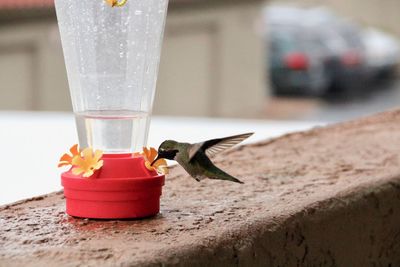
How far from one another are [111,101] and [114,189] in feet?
0.33

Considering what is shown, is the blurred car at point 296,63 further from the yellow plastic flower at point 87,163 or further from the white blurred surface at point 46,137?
the yellow plastic flower at point 87,163

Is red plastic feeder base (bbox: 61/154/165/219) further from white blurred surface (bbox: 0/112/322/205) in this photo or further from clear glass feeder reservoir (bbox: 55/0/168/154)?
white blurred surface (bbox: 0/112/322/205)

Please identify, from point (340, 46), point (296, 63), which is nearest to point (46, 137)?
point (296, 63)

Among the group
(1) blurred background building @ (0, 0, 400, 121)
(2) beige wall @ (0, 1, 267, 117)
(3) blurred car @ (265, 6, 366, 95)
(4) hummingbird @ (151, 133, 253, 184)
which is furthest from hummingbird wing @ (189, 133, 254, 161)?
(3) blurred car @ (265, 6, 366, 95)

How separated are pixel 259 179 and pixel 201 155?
250mm

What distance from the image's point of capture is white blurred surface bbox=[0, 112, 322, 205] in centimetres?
165

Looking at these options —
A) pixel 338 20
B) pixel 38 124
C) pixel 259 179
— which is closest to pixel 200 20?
pixel 338 20

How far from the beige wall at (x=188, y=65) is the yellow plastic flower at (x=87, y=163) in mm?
6230

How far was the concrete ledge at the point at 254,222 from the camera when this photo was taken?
2.31 feet

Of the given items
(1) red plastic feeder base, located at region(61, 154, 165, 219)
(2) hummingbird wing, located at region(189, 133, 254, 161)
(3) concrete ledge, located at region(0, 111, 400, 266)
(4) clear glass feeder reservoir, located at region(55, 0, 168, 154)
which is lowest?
(3) concrete ledge, located at region(0, 111, 400, 266)

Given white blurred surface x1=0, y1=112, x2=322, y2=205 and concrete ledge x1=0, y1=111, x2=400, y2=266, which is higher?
concrete ledge x1=0, y1=111, x2=400, y2=266

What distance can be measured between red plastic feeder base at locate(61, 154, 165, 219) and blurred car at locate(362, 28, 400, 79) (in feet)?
29.4

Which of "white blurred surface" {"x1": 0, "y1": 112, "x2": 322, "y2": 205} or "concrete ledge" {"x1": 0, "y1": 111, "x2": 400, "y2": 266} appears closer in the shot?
"concrete ledge" {"x1": 0, "y1": 111, "x2": 400, "y2": 266}

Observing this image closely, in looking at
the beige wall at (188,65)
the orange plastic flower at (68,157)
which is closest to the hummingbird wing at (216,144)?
the orange plastic flower at (68,157)
